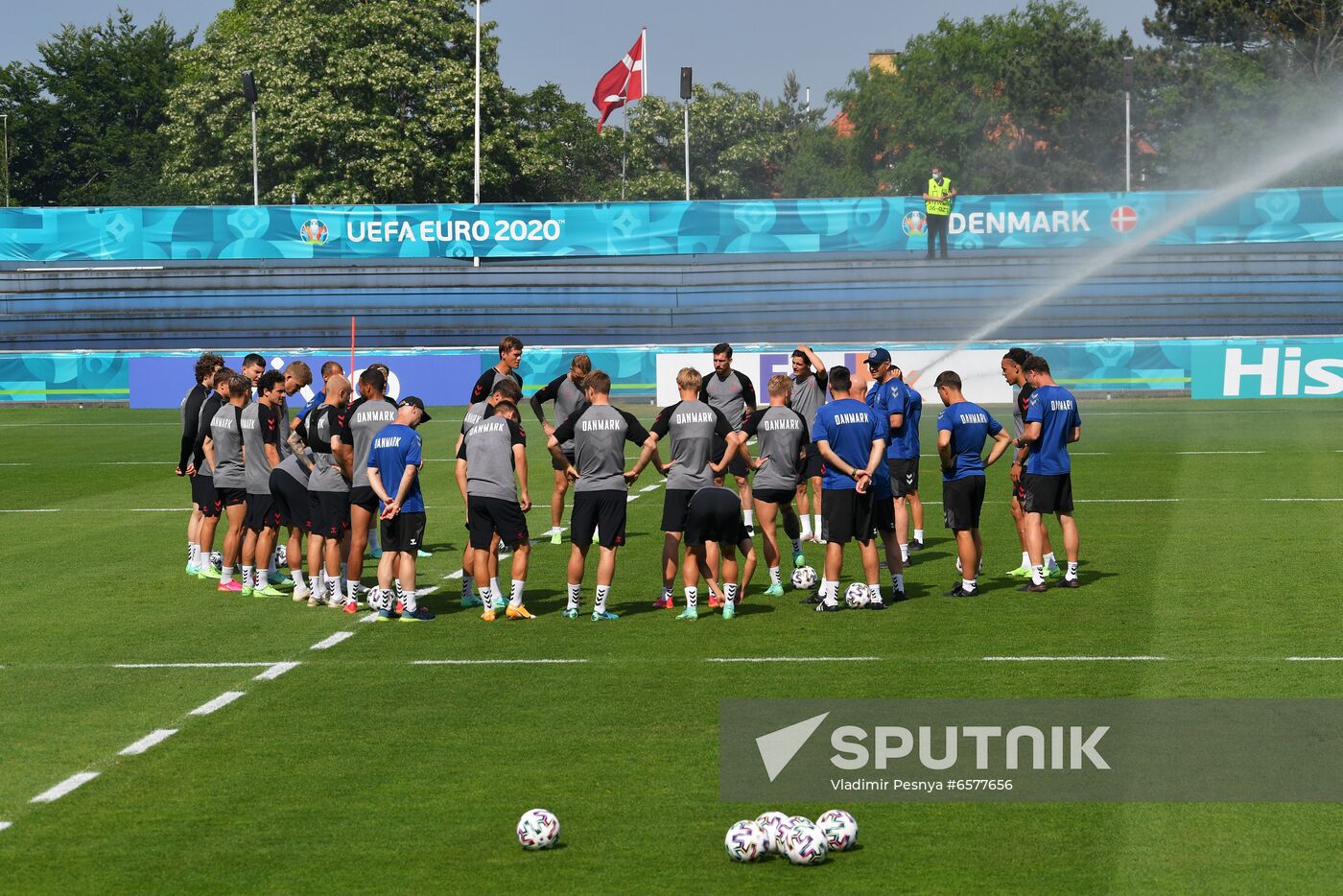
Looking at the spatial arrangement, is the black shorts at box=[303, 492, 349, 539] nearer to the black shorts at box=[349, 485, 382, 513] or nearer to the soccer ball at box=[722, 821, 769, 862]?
the black shorts at box=[349, 485, 382, 513]

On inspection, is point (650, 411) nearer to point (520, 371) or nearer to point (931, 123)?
point (520, 371)

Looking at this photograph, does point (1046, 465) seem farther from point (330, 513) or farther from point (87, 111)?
point (87, 111)

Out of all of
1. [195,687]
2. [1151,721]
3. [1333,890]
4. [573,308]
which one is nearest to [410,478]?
[195,687]

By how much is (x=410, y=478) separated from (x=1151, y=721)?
650 centimetres

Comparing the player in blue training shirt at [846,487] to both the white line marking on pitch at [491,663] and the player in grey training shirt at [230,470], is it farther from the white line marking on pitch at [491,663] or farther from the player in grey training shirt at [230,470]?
the player in grey training shirt at [230,470]

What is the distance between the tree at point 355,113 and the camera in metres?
64.7

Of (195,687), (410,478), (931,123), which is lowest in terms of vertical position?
(195,687)

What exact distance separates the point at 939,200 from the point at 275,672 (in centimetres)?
3536

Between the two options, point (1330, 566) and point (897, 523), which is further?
point (897, 523)

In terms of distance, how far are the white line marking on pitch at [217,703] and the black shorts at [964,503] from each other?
256 inches

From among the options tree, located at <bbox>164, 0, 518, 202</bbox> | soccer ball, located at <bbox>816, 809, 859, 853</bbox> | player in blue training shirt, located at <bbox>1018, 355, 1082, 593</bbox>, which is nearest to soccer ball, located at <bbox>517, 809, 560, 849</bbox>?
soccer ball, located at <bbox>816, 809, 859, 853</bbox>

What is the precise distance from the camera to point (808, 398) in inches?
688

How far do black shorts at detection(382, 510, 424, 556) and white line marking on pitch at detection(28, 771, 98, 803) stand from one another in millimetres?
4612

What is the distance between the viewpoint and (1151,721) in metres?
9.98
